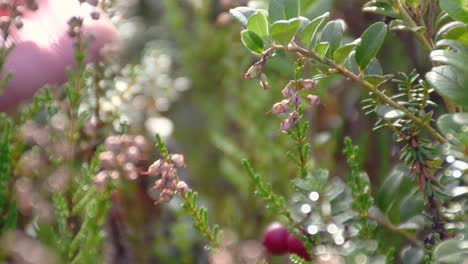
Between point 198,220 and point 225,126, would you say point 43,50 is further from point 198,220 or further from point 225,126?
point 225,126

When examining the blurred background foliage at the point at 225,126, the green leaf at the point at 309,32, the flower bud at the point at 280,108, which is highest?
the green leaf at the point at 309,32

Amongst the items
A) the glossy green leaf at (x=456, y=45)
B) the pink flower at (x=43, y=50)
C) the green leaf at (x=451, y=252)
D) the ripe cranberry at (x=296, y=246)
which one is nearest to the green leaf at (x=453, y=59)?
the glossy green leaf at (x=456, y=45)

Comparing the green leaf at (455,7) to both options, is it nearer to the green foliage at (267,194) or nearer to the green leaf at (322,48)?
the green leaf at (322,48)

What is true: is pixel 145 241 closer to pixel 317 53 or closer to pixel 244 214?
pixel 244 214

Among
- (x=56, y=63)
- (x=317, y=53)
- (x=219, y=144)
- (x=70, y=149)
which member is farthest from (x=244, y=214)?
(x=317, y=53)

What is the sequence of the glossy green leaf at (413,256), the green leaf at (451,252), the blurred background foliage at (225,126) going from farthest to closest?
the blurred background foliage at (225,126), the glossy green leaf at (413,256), the green leaf at (451,252)

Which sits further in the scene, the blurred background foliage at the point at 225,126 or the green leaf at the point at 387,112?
the blurred background foliage at the point at 225,126

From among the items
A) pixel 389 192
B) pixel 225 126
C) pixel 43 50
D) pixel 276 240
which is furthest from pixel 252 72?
pixel 225 126

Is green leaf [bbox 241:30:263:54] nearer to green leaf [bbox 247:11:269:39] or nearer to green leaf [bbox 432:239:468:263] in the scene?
green leaf [bbox 247:11:269:39]
